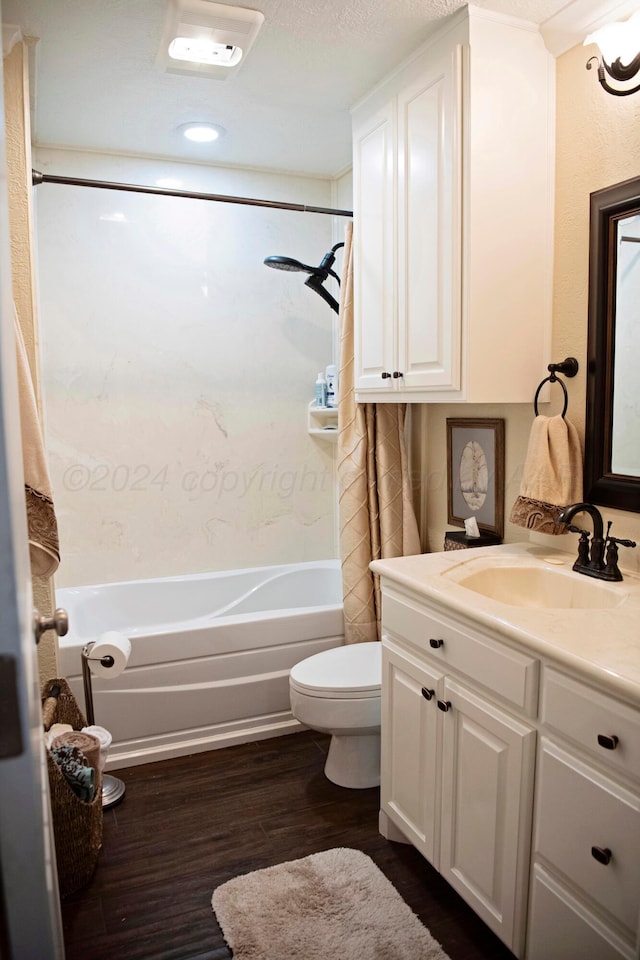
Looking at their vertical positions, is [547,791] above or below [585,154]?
below

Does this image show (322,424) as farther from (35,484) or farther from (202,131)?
(35,484)

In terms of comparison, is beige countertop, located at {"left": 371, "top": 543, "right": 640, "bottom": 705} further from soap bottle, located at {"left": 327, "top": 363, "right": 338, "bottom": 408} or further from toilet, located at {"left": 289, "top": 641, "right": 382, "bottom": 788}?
soap bottle, located at {"left": 327, "top": 363, "right": 338, "bottom": 408}

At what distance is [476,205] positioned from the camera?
2.02 metres

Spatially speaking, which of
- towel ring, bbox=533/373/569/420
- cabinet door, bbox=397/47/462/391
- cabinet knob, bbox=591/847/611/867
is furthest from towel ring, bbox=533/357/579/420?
cabinet knob, bbox=591/847/611/867

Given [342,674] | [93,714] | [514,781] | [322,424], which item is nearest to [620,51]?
[514,781]

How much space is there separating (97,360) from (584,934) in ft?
9.29

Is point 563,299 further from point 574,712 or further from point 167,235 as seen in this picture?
point 167,235

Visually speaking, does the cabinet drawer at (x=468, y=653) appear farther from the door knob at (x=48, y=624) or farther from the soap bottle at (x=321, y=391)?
the soap bottle at (x=321, y=391)

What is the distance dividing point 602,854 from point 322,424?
8.57 ft

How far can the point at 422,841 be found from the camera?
6.20ft

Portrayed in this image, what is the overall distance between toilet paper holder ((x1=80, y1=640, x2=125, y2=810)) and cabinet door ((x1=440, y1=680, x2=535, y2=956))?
46.6 inches

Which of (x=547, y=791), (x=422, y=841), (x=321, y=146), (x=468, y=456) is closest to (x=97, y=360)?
(x=321, y=146)

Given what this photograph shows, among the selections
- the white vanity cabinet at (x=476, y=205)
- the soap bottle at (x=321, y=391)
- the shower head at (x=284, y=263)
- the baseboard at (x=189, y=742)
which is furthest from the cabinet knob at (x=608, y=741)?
the soap bottle at (x=321, y=391)

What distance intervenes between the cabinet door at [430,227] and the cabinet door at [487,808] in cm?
98
